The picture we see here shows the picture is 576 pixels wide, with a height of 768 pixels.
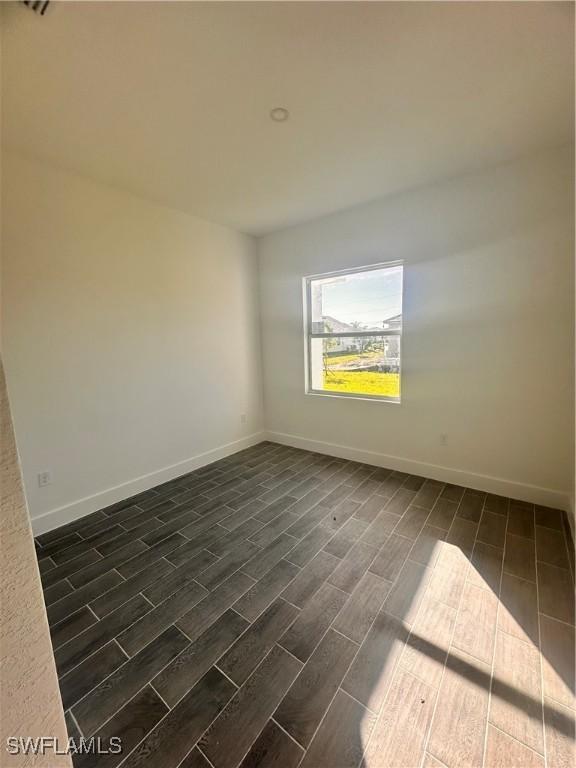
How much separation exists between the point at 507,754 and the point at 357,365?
9.48 ft

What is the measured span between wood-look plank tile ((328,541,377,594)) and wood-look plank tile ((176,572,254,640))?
0.52 metres

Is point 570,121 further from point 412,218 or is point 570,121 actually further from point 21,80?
point 21,80

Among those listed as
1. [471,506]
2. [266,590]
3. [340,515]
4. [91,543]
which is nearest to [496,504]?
[471,506]

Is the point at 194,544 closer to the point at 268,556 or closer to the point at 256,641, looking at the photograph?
the point at 268,556

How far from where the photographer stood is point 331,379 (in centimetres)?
377

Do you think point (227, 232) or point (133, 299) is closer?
point (133, 299)

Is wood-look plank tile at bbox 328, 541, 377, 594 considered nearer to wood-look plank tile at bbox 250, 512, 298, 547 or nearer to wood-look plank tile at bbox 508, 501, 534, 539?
wood-look plank tile at bbox 250, 512, 298, 547

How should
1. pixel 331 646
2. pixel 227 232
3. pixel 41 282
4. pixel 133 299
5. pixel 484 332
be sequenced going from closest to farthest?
1. pixel 331 646
2. pixel 41 282
3. pixel 484 332
4. pixel 133 299
5. pixel 227 232

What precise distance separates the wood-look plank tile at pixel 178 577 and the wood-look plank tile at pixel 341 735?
1016 mm

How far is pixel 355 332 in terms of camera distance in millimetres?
3494

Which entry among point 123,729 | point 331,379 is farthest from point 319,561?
point 331,379

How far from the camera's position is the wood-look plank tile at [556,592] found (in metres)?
1.58

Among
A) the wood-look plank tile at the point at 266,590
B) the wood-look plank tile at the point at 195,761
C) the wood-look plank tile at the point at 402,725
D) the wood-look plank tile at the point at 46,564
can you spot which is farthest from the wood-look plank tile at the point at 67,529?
the wood-look plank tile at the point at 402,725

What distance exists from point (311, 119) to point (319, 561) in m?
2.79
